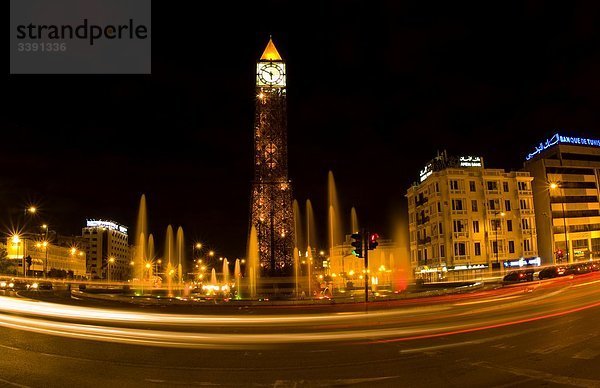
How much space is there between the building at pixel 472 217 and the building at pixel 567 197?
19.0 ft

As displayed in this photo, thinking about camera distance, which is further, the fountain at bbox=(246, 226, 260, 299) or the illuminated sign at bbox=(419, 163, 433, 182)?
the illuminated sign at bbox=(419, 163, 433, 182)

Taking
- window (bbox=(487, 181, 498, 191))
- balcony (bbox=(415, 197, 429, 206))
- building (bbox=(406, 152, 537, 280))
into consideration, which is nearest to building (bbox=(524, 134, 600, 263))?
building (bbox=(406, 152, 537, 280))

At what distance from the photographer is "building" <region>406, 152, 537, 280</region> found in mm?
64312

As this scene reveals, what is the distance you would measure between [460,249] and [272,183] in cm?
2732

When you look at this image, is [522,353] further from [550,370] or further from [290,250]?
[290,250]

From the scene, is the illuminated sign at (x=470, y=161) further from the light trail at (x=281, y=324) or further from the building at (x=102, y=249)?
the building at (x=102, y=249)

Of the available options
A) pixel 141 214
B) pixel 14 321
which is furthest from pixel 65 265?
pixel 14 321

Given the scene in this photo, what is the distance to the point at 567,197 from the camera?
74.8 meters

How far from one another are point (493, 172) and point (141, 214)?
175 feet

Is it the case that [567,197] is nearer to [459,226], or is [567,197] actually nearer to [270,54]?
[459,226]

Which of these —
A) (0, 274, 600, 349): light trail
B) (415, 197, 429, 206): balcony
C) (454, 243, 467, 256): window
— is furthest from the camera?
(415, 197, 429, 206): balcony

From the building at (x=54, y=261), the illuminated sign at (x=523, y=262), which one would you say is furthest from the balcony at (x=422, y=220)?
the building at (x=54, y=261)

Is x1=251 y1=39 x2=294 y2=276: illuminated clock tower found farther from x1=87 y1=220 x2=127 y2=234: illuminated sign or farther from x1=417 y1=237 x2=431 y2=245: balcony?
x1=87 y1=220 x2=127 y2=234: illuminated sign

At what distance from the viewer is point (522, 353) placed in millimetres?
10992
